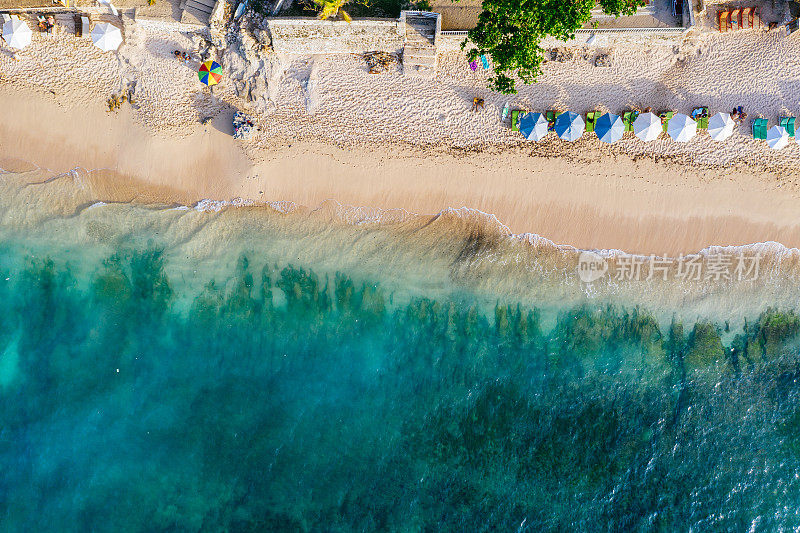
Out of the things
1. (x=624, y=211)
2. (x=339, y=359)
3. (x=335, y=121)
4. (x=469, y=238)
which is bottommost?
(x=339, y=359)

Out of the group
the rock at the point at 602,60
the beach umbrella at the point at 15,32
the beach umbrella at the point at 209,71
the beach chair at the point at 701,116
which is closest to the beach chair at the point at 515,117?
the rock at the point at 602,60

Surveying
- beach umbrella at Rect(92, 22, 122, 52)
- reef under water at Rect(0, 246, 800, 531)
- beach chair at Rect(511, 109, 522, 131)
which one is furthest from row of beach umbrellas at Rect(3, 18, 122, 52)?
beach chair at Rect(511, 109, 522, 131)

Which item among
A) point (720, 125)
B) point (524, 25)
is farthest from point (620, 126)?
point (524, 25)

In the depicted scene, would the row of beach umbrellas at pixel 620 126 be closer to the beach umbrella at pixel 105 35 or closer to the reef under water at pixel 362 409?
the reef under water at pixel 362 409

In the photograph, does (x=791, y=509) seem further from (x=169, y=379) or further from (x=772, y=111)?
(x=169, y=379)

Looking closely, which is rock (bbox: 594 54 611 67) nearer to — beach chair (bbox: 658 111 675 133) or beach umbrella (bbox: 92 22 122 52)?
beach chair (bbox: 658 111 675 133)

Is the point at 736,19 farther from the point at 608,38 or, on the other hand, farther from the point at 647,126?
the point at 647,126

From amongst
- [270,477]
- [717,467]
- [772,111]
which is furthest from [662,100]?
[270,477]
